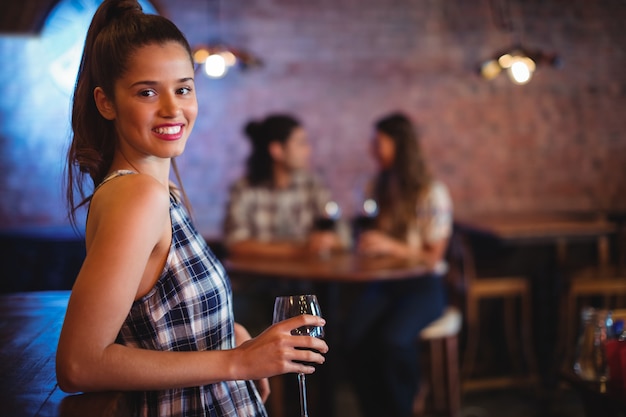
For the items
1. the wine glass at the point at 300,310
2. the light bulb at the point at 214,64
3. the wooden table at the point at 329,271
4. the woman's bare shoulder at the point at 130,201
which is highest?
the light bulb at the point at 214,64

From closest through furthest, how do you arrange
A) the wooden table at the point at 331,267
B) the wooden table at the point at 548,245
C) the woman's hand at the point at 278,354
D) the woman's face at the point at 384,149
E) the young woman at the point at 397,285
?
1. the woman's hand at the point at 278,354
2. the wooden table at the point at 331,267
3. the young woman at the point at 397,285
4. the woman's face at the point at 384,149
5. the wooden table at the point at 548,245

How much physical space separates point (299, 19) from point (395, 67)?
0.79 meters

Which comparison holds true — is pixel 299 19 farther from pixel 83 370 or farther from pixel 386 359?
pixel 83 370

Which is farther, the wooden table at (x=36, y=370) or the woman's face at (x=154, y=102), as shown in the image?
the woman's face at (x=154, y=102)

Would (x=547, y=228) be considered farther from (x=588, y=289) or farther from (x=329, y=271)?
(x=329, y=271)

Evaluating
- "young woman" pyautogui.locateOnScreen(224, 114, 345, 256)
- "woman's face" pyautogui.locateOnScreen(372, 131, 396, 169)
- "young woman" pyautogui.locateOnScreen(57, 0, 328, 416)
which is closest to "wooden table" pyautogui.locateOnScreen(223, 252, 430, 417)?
"young woman" pyautogui.locateOnScreen(224, 114, 345, 256)

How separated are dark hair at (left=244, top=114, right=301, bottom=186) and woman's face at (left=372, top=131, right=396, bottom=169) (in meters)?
0.48

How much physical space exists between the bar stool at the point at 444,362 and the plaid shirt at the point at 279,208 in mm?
961

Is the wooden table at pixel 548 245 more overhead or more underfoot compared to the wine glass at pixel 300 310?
more underfoot

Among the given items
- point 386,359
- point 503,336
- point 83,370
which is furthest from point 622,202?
point 83,370

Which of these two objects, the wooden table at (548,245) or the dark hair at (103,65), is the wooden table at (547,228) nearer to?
the wooden table at (548,245)

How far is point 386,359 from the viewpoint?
327 cm

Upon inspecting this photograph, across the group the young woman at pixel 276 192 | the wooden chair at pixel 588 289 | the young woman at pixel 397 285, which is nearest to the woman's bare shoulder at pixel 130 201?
the young woman at pixel 397 285

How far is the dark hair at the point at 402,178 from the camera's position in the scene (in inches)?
142
